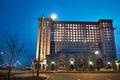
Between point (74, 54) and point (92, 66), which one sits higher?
point (74, 54)

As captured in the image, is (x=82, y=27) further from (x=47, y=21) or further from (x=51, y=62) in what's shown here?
(x=51, y=62)

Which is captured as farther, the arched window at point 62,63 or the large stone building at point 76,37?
the large stone building at point 76,37

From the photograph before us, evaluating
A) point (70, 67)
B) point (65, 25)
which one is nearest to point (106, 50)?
point (65, 25)

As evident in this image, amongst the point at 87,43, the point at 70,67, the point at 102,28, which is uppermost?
the point at 102,28

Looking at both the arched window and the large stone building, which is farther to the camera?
the large stone building

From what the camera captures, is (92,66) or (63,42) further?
(63,42)

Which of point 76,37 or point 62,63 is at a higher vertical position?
point 76,37

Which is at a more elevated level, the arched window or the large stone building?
the large stone building

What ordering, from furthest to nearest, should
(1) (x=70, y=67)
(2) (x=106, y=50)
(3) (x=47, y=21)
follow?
(3) (x=47, y=21) < (2) (x=106, y=50) < (1) (x=70, y=67)

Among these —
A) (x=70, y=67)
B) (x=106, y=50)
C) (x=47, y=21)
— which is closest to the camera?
(x=70, y=67)

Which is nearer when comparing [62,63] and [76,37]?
[62,63]

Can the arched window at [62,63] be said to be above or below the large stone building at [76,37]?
below

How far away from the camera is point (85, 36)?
167000 mm

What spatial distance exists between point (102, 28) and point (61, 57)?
78.0m
